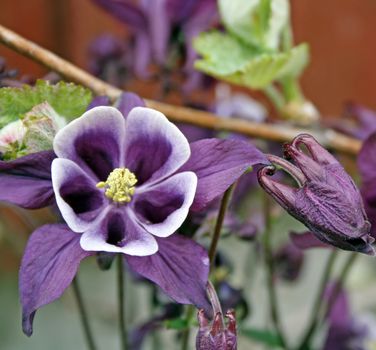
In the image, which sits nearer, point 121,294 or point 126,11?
point 121,294

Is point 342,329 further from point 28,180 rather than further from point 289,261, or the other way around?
point 28,180

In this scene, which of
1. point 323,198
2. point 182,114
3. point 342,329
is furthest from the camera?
point 342,329

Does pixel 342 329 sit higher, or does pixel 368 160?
pixel 368 160

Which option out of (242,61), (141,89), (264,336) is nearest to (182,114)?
(242,61)

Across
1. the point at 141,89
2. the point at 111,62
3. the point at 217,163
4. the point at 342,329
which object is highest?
the point at 217,163

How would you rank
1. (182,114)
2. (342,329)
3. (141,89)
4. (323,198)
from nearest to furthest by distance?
1. (323,198)
2. (182,114)
3. (342,329)
4. (141,89)

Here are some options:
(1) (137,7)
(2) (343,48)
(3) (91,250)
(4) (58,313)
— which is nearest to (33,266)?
(3) (91,250)
